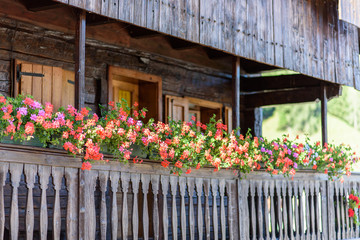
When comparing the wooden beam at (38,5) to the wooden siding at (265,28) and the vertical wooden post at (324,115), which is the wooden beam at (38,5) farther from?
the vertical wooden post at (324,115)

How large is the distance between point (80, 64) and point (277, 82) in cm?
609

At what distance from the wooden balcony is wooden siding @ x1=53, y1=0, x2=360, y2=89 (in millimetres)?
1811

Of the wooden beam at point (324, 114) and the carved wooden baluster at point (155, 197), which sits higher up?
A: the wooden beam at point (324, 114)

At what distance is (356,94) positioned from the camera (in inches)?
1458

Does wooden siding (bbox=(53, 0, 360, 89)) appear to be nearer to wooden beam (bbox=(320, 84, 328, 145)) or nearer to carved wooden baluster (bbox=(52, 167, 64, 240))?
wooden beam (bbox=(320, 84, 328, 145))

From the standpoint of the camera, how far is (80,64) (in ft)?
21.9

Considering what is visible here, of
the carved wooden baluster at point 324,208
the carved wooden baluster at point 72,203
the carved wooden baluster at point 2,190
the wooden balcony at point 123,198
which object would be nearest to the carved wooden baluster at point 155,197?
the wooden balcony at point 123,198

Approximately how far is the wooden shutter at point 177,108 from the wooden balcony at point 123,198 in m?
1.83

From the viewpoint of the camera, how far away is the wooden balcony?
19.4 feet

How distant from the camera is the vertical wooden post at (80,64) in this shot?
6.61 metres

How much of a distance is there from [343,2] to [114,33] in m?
4.13

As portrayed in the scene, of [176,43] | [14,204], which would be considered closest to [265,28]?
[176,43]

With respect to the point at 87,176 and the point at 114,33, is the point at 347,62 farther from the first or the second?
the point at 87,176

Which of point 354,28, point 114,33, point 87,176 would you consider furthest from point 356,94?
point 87,176
